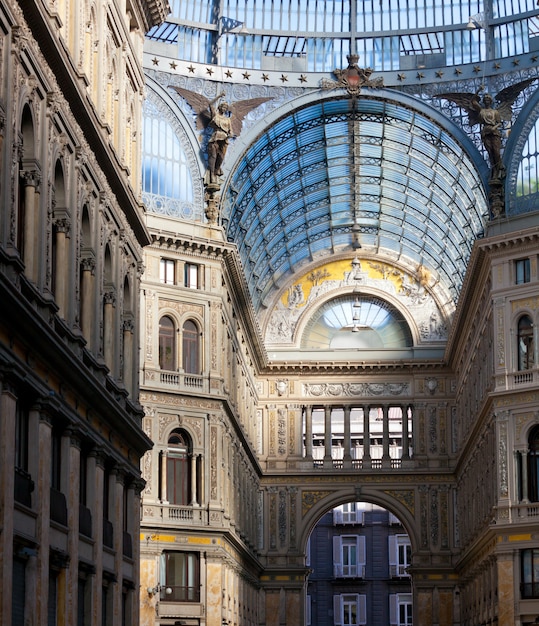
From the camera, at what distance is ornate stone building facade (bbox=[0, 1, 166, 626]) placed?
28750mm

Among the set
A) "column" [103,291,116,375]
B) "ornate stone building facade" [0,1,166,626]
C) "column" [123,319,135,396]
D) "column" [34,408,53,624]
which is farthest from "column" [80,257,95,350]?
"column" [34,408,53,624]

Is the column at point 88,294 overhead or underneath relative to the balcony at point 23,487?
overhead

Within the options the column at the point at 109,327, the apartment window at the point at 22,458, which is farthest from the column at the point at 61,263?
the column at the point at 109,327

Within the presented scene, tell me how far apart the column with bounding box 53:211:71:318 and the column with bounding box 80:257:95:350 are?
3229 millimetres

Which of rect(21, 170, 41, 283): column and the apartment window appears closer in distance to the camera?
the apartment window

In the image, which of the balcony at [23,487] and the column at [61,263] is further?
the column at [61,263]

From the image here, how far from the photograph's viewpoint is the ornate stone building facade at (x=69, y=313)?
28750mm

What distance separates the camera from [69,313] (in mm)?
35219

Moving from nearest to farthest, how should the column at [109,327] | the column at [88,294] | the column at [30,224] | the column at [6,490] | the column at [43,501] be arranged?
the column at [6,490]
the column at [43,501]
the column at [30,224]
the column at [88,294]
the column at [109,327]

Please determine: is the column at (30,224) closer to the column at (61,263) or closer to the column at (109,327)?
the column at (61,263)

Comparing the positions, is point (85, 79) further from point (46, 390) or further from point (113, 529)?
point (113, 529)

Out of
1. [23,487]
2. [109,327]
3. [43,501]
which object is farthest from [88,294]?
[23,487]

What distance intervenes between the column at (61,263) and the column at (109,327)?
6.43 m

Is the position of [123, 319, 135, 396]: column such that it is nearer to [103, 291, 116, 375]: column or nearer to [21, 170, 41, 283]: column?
[103, 291, 116, 375]: column
